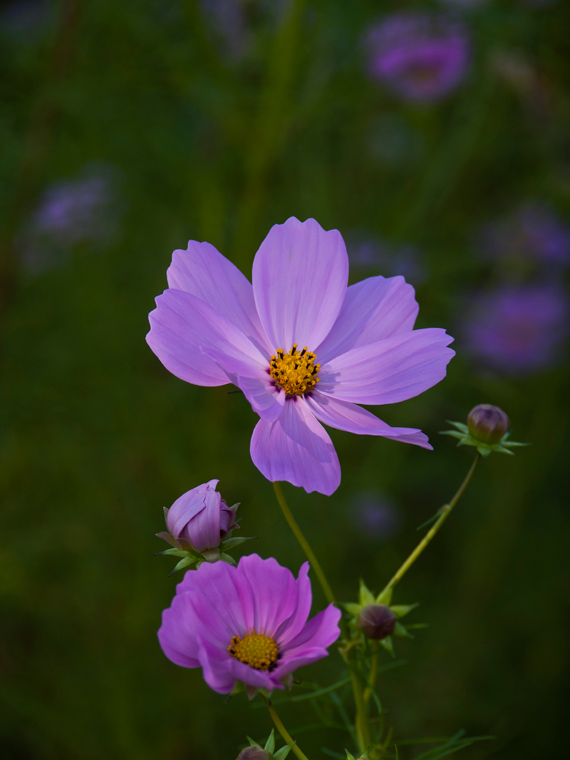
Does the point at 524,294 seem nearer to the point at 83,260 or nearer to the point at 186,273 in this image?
the point at 83,260

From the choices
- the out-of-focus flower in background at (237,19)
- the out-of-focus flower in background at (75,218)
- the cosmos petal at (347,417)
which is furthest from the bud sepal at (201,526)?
the out-of-focus flower in background at (237,19)

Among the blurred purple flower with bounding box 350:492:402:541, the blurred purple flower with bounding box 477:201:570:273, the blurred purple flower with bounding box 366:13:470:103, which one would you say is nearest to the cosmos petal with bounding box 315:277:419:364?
the blurred purple flower with bounding box 366:13:470:103

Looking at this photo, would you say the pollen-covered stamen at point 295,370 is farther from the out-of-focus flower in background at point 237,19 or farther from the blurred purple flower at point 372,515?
the blurred purple flower at point 372,515

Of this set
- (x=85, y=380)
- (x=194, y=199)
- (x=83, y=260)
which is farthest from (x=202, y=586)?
(x=83, y=260)

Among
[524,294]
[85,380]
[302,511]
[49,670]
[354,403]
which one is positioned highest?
[524,294]

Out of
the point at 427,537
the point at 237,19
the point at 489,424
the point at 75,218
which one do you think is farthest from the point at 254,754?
the point at 237,19

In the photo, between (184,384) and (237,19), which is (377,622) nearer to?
(184,384)
